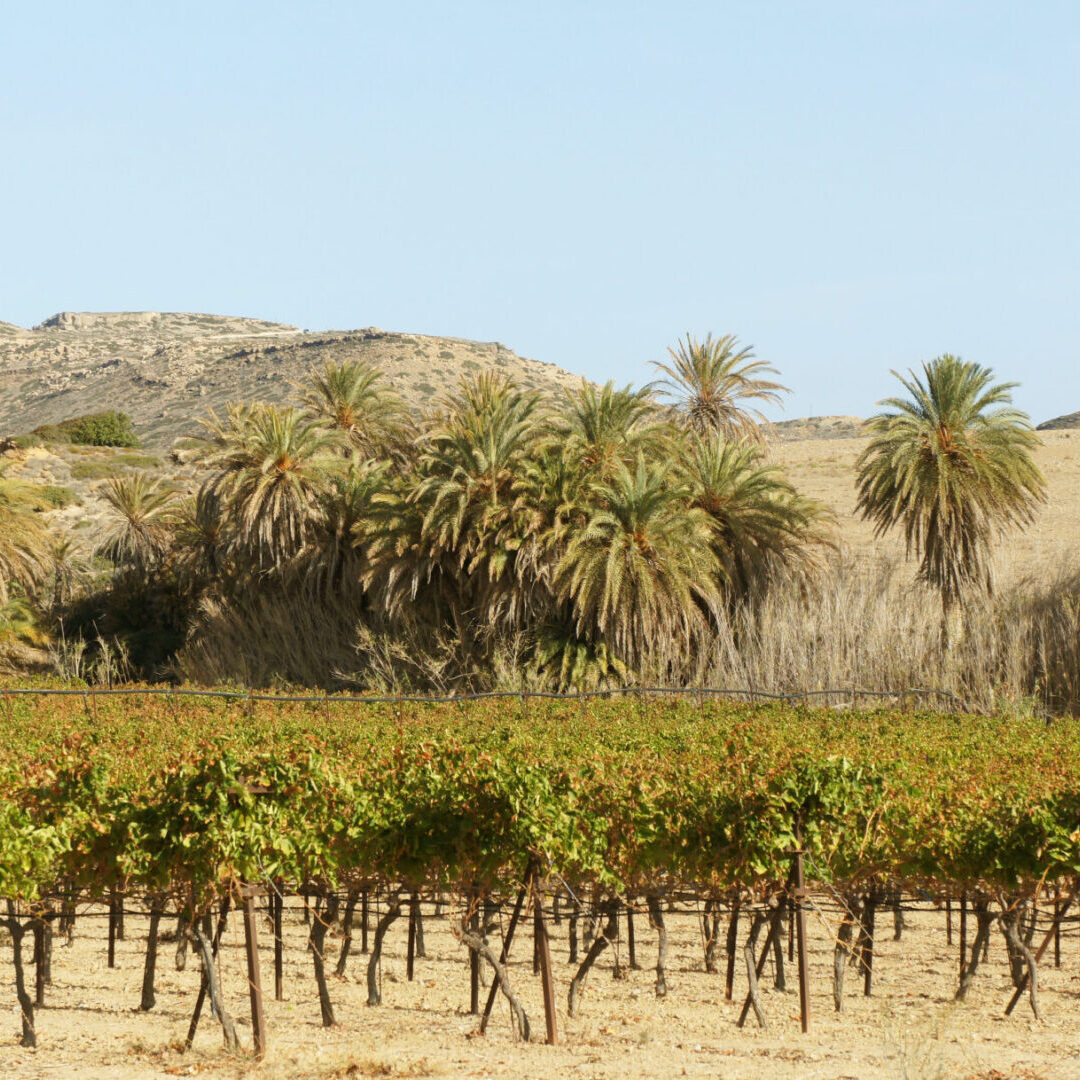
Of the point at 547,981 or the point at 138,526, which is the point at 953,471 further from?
the point at 138,526

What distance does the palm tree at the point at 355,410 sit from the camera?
32.6m

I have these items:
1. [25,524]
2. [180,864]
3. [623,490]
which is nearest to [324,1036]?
[180,864]

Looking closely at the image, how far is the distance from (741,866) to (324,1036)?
11.4 ft

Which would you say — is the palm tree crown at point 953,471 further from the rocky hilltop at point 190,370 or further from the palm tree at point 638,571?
the rocky hilltop at point 190,370

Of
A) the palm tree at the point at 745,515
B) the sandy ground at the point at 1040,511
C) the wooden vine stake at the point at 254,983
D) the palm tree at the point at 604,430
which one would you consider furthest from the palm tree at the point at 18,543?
the wooden vine stake at the point at 254,983

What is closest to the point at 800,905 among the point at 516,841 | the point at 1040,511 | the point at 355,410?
the point at 516,841

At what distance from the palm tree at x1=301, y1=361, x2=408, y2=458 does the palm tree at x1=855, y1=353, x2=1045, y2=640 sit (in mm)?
12924

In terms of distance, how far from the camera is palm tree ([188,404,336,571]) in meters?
28.4

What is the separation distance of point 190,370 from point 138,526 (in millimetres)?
72593

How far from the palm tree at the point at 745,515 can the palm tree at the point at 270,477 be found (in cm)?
838

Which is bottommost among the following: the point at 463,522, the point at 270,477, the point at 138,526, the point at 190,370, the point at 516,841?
the point at 516,841

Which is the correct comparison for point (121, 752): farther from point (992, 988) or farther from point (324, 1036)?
point (992, 988)

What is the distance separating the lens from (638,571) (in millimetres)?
24500

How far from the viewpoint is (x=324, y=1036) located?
9.89 m
